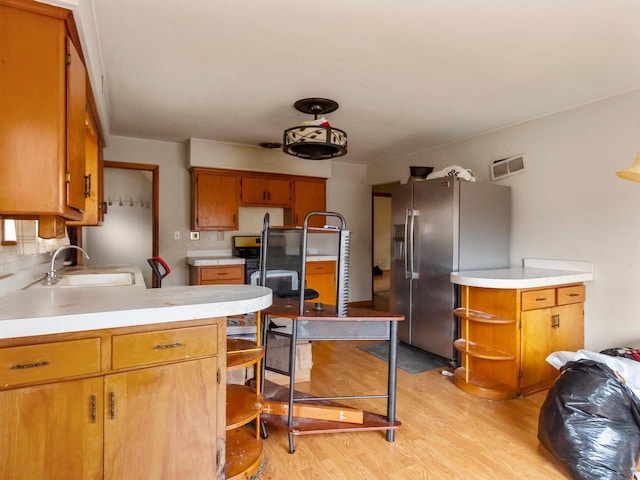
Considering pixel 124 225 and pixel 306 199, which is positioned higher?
pixel 306 199

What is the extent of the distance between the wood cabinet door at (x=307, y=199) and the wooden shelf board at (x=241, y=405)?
310 centimetres

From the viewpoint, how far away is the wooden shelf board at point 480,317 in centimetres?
275

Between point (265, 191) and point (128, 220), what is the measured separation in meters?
1.71

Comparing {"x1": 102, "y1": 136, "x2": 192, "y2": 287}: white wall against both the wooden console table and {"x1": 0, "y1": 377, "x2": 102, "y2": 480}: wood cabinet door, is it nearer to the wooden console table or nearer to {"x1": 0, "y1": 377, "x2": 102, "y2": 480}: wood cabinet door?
the wooden console table

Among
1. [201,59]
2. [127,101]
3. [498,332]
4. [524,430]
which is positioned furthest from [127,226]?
[524,430]

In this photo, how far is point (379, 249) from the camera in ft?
26.9

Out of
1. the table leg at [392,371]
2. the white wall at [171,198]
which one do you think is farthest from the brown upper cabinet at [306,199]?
the table leg at [392,371]

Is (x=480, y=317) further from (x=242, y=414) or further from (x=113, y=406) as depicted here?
(x=113, y=406)

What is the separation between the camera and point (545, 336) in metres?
2.89

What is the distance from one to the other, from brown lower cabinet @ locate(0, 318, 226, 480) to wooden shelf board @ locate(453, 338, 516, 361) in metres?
2.07

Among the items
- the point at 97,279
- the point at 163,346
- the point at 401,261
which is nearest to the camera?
the point at 163,346

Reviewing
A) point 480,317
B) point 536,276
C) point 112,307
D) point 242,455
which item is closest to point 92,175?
point 112,307

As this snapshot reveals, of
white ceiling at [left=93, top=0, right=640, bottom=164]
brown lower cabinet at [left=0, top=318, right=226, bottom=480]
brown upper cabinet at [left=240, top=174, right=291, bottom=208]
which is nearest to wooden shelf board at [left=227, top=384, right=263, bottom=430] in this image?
brown lower cabinet at [left=0, top=318, right=226, bottom=480]

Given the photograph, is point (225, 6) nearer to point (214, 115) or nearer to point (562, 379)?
point (214, 115)
